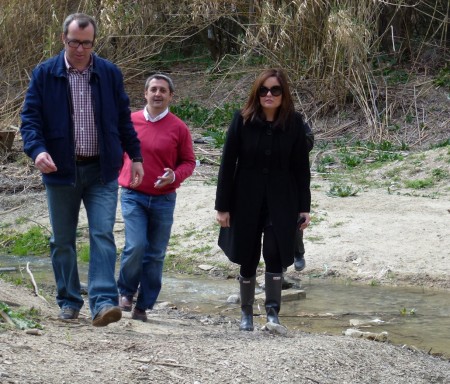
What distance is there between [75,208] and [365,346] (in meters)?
2.00

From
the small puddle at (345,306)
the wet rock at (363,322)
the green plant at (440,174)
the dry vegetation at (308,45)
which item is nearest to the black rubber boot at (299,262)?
the small puddle at (345,306)

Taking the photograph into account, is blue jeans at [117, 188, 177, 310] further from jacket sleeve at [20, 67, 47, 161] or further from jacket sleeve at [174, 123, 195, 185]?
jacket sleeve at [20, 67, 47, 161]

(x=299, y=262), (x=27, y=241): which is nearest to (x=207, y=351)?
(x=299, y=262)

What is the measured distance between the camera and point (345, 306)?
9.18 metres

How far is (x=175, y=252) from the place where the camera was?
12039 mm

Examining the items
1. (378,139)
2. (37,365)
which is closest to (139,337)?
(37,365)

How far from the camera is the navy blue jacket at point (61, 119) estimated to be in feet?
20.0

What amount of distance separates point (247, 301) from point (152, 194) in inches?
39.7

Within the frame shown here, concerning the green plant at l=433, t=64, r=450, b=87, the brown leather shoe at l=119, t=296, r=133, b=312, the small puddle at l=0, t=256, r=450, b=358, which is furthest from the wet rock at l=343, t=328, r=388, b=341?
the green plant at l=433, t=64, r=450, b=87

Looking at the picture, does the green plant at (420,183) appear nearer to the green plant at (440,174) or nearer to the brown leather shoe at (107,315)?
the green plant at (440,174)

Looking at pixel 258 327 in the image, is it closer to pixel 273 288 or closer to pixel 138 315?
pixel 273 288

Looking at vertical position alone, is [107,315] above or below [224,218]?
below

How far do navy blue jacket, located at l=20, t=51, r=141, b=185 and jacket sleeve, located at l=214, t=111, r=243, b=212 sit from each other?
0.82 meters

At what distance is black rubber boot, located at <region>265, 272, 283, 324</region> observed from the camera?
22.4 ft
